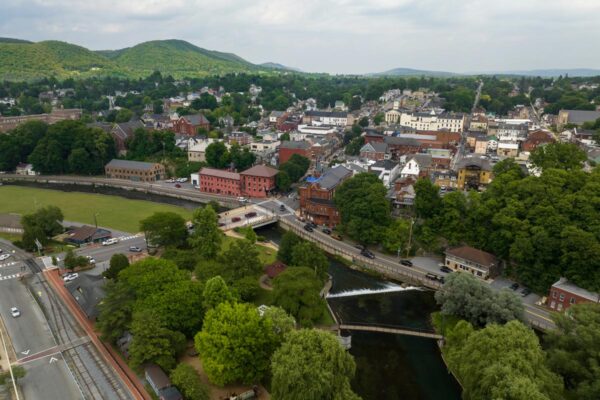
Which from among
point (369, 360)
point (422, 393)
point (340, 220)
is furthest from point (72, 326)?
point (340, 220)

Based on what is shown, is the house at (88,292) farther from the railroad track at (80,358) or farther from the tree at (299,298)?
the tree at (299,298)

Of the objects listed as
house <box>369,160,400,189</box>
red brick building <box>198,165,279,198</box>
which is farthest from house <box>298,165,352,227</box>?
red brick building <box>198,165,279,198</box>

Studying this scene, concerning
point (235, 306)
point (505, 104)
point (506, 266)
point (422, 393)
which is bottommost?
point (422, 393)

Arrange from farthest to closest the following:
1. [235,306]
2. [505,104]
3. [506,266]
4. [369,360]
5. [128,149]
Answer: [505,104]
[128,149]
[506,266]
[369,360]
[235,306]

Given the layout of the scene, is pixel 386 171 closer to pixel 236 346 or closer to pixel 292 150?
pixel 292 150

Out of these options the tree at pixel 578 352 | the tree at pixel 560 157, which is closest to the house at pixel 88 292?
the tree at pixel 578 352

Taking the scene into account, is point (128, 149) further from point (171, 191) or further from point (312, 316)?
point (312, 316)
